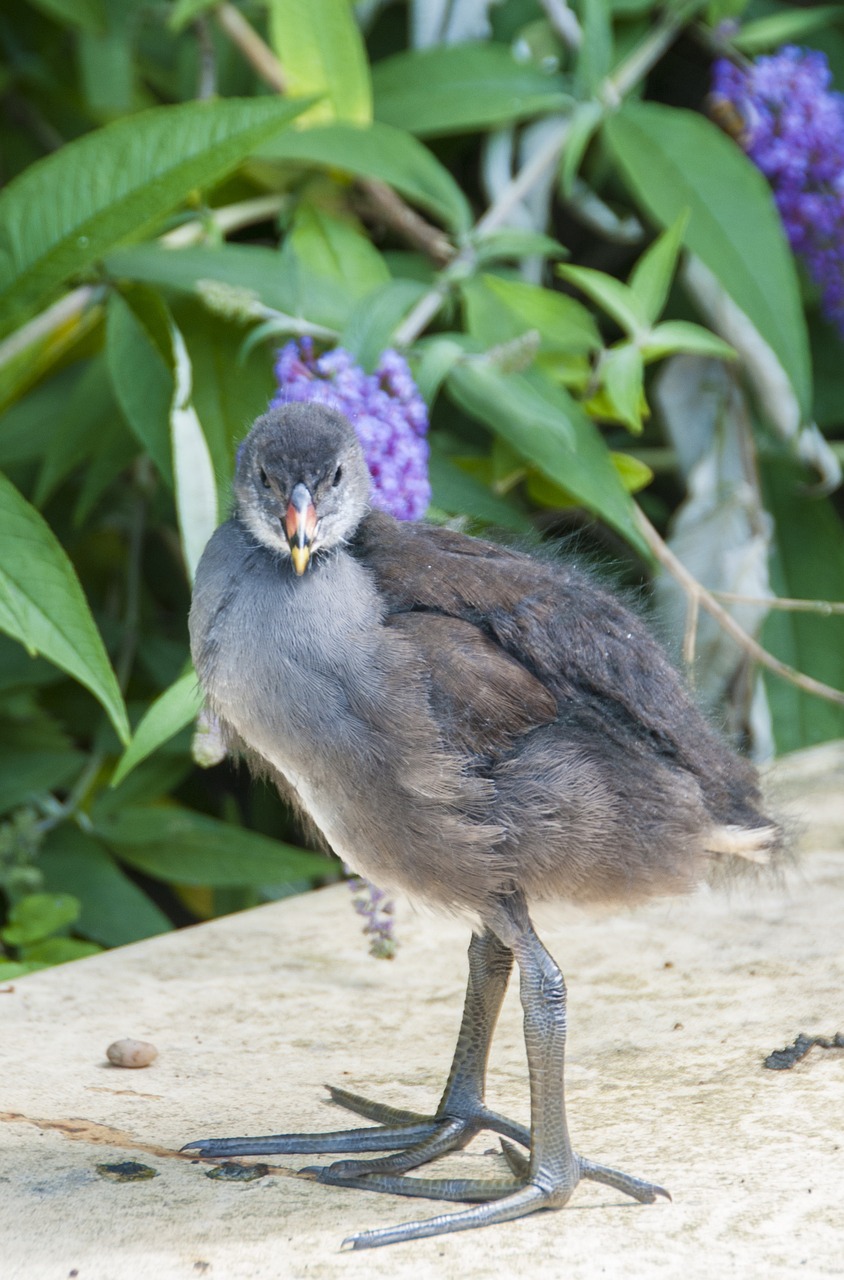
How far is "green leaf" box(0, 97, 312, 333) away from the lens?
2895mm

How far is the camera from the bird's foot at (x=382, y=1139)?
7.29 ft

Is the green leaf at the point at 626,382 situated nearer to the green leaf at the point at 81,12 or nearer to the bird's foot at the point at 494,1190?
the bird's foot at the point at 494,1190

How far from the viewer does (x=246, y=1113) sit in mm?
2381

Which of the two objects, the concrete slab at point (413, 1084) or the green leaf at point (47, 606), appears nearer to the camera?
the concrete slab at point (413, 1084)

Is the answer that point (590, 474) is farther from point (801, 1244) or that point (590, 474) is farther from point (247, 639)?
point (801, 1244)

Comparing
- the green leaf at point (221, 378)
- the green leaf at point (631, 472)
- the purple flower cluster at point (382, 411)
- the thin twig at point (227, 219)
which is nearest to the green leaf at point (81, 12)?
the thin twig at point (227, 219)

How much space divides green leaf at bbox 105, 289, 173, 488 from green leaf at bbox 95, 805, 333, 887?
889 mm

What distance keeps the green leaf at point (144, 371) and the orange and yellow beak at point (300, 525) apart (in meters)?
1.06

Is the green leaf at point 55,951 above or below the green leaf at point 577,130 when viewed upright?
below

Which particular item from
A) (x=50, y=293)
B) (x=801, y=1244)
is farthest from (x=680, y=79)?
(x=801, y=1244)

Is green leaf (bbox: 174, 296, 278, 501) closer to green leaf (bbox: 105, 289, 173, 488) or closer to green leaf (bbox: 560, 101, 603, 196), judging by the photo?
green leaf (bbox: 105, 289, 173, 488)

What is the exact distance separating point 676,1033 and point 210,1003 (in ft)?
2.77

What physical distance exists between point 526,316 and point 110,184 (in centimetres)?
95

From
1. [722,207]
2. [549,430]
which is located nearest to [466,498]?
[549,430]
